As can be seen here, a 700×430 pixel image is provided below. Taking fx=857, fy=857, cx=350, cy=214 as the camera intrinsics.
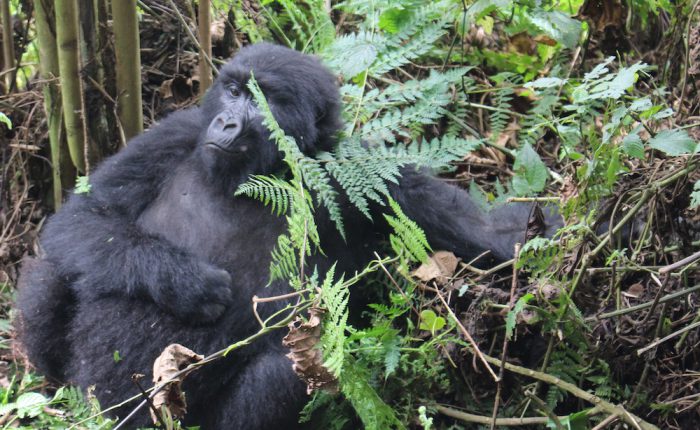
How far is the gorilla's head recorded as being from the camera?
3.77 m

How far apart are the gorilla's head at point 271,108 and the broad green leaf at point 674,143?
62.2 inches

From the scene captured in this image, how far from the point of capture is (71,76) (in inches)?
166

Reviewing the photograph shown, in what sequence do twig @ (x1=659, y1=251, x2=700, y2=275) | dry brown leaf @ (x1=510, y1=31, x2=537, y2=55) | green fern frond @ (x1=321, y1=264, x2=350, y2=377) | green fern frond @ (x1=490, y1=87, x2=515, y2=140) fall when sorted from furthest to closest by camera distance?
dry brown leaf @ (x1=510, y1=31, x2=537, y2=55)
green fern frond @ (x1=490, y1=87, x2=515, y2=140)
twig @ (x1=659, y1=251, x2=700, y2=275)
green fern frond @ (x1=321, y1=264, x2=350, y2=377)

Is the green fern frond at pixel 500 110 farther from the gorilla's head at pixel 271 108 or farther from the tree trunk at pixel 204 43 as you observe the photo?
the tree trunk at pixel 204 43

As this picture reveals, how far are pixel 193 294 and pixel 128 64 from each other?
1403 mm

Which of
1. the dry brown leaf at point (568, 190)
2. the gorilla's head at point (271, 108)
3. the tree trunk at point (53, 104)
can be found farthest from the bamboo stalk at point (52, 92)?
the dry brown leaf at point (568, 190)

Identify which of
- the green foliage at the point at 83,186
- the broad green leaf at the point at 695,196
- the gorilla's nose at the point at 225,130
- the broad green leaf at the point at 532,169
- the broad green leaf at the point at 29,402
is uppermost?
the broad green leaf at the point at 695,196

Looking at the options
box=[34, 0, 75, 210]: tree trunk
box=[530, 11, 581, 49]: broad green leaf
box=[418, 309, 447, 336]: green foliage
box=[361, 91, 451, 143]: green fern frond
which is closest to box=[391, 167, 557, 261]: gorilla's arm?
box=[361, 91, 451, 143]: green fern frond

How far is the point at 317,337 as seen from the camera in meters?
2.62

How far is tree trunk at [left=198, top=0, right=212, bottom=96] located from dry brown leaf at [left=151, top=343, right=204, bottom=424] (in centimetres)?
230

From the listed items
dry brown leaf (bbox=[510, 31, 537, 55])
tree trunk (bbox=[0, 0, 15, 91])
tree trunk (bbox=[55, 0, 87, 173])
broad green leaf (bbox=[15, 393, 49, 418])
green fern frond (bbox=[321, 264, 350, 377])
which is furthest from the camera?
dry brown leaf (bbox=[510, 31, 537, 55])

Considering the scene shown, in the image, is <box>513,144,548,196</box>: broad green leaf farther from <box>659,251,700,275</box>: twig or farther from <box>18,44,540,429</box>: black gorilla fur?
<box>18,44,540,429</box>: black gorilla fur

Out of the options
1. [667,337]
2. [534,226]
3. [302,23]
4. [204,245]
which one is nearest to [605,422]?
[667,337]

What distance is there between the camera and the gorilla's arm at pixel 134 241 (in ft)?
11.7
